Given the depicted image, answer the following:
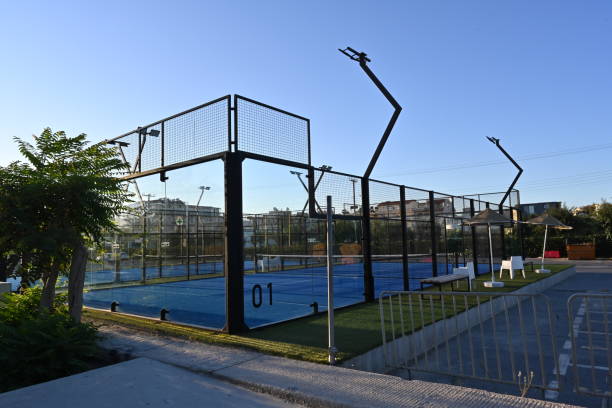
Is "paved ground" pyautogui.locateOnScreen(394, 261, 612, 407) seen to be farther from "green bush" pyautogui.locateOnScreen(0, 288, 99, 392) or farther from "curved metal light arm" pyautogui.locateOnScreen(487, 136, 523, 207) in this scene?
"curved metal light arm" pyautogui.locateOnScreen(487, 136, 523, 207)

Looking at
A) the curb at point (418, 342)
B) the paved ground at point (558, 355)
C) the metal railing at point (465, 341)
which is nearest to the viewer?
the paved ground at point (558, 355)

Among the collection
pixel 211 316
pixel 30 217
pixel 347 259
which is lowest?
pixel 211 316

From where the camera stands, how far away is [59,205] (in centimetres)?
606

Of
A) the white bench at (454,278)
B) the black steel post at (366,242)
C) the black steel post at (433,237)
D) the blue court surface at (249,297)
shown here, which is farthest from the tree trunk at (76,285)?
the black steel post at (433,237)

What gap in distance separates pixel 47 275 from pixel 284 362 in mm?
4319

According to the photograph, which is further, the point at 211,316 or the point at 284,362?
the point at 211,316

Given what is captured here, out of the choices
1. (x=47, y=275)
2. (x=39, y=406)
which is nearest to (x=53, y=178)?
(x=47, y=275)

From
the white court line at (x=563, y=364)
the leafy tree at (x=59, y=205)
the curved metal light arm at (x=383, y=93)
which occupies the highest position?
the curved metal light arm at (x=383, y=93)

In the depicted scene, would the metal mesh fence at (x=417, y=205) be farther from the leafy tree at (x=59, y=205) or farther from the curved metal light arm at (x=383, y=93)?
the leafy tree at (x=59, y=205)

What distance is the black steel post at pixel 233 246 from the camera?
6227 millimetres

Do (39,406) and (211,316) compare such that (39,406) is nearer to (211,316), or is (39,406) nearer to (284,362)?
(284,362)

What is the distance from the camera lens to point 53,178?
19.7 ft

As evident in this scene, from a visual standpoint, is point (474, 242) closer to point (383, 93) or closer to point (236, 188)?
point (383, 93)

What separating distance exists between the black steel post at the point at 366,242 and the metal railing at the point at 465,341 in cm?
63
